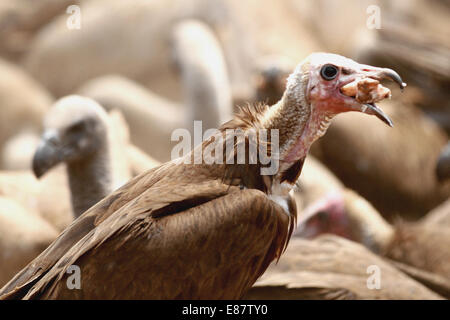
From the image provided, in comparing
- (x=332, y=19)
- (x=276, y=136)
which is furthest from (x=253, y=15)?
(x=276, y=136)

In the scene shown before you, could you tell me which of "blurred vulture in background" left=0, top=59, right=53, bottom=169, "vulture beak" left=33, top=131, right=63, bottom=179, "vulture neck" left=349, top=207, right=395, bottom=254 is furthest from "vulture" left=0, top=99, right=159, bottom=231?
"blurred vulture in background" left=0, top=59, right=53, bottom=169

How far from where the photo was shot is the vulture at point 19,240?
380cm

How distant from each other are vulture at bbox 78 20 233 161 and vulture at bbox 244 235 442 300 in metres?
2.00

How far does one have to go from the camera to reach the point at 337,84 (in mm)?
2492

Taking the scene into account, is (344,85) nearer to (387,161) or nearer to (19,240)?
(19,240)

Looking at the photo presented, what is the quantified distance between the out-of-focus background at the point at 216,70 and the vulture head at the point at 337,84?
1.92 meters

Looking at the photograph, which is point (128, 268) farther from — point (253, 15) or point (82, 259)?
point (253, 15)

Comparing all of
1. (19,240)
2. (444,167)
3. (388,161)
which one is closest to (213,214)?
(19,240)

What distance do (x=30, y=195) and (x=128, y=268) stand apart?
7.34ft

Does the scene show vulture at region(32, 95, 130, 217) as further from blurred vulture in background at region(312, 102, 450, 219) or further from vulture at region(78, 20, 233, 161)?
blurred vulture in background at region(312, 102, 450, 219)

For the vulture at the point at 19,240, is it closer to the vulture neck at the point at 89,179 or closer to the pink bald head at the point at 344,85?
the vulture neck at the point at 89,179

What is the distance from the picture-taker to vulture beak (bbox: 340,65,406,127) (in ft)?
7.93

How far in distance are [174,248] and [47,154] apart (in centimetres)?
142

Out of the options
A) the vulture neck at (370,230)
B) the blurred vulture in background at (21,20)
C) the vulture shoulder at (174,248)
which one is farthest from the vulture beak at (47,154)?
the blurred vulture in background at (21,20)
